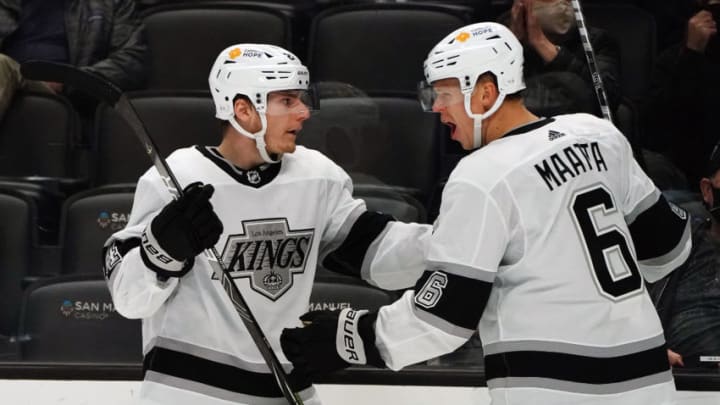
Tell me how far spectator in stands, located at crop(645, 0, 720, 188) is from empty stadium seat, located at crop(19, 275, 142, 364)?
4.51 feet

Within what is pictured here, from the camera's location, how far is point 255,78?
7.66 ft

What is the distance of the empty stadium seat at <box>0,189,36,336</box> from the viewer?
3.09 meters

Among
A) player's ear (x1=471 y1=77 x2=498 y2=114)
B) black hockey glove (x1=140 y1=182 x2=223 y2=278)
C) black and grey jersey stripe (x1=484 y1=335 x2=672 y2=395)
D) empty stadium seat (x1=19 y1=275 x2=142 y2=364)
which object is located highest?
player's ear (x1=471 y1=77 x2=498 y2=114)

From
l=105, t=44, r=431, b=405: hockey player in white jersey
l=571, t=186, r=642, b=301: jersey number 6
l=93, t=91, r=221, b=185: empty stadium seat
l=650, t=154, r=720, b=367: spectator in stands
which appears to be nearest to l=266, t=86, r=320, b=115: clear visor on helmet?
l=105, t=44, r=431, b=405: hockey player in white jersey

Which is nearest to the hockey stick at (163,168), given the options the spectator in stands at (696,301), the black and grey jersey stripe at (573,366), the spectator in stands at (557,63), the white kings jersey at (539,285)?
the white kings jersey at (539,285)


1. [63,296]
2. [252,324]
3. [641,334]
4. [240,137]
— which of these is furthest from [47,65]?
[641,334]

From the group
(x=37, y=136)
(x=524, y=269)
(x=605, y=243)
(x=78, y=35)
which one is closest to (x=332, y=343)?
(x=524, y=269)

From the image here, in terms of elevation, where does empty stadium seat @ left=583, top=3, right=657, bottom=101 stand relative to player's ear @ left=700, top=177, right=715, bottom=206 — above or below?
above

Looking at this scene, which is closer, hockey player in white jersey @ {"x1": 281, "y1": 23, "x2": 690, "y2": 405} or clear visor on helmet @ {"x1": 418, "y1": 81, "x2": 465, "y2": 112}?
hockey player in white jersey @ {"x1": 281, "y1": 23, "x2": 690, "y2": 405}

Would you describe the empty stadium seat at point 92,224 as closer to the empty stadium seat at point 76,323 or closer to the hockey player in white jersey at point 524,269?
the empty stadium seat at point 76,323

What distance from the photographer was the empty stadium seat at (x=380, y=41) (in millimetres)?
3324

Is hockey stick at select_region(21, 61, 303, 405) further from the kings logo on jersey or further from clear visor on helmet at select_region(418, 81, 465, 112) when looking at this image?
clear visor on helmet at select_region(418, 81, 465, 112)

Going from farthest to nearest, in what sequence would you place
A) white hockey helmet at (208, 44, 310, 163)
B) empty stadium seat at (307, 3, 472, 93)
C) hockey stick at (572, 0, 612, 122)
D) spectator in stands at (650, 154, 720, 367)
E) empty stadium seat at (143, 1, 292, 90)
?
1. empty stadium seat at (143, 1, 292, 90)
2. empty stadium seat at (307, 3, 472, 93)
3. spectator in stands at (650, 154, 720, 367)
4. hockey stick at (572, 0, 612, 122)
5. white hockey helmet at (208, 44, 310, 163)

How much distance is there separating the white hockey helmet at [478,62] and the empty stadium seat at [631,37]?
1198 mm
